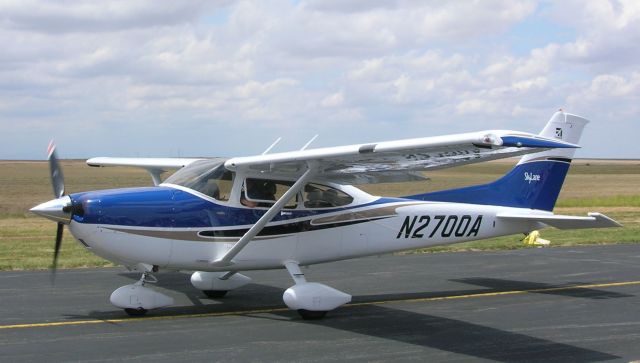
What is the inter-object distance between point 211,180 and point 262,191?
708mm

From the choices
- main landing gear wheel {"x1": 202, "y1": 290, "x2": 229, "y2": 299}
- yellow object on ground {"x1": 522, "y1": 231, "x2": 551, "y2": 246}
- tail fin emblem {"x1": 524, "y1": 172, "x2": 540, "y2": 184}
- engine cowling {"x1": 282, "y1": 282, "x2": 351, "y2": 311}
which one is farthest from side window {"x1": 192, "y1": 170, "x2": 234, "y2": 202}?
yellow object on ground {"x1": 522, "y1": 231, "x2": 551, "y2": 246}

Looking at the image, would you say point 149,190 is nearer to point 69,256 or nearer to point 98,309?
point 98,309

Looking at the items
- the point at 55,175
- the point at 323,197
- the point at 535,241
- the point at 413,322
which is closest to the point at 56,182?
the point at 55,175

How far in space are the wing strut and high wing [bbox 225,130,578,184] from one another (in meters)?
0.26

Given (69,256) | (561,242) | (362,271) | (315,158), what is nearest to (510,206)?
(362,271)

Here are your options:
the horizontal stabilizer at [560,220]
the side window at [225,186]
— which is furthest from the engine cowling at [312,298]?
the horizontal stabilizer at [560,220]

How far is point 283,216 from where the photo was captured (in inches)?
388

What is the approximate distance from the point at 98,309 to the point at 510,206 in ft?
22.0

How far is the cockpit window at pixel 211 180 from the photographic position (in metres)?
9.43

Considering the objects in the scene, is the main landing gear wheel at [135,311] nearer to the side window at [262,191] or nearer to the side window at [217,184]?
the side window at [217,184]

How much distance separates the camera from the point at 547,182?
12266mm

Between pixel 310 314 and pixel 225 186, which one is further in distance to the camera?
pixel 225 186

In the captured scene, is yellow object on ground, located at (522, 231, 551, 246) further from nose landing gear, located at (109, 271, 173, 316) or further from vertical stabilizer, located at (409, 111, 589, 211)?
nose landing gear, located at (109, 271, 173, 316)

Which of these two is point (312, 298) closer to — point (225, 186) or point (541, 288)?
point (225, 186)
